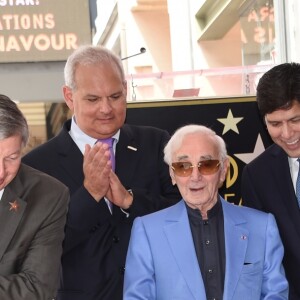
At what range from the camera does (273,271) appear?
9.13 ft

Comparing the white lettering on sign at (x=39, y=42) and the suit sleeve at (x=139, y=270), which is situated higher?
the white lettering on sign at (x=39, y=42)

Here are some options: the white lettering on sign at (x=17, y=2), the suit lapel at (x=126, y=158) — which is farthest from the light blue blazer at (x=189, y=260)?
the white lettering on sign at (x=17, y=2)

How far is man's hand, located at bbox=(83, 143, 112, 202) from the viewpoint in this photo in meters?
2.83

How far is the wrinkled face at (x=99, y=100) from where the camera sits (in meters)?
3.03

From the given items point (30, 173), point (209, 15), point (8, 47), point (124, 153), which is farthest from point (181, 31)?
point (30, 173)

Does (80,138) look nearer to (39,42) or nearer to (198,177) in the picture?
(198,177)

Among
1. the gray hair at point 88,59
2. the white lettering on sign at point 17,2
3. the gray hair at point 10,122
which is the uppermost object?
the white lettering on sign at point 17,2

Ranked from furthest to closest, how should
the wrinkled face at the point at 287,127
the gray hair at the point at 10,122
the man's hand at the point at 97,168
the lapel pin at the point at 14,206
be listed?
1. the wrinkled face at the point at 287,127
2. the man's hand at the point at 97,168
3. the lapel pin at the point at 14,206
4. the gray hair at the point at 10,122

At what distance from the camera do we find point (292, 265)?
303cm

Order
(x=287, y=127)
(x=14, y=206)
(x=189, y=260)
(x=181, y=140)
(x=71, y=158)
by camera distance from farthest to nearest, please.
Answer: (x=71, y=158)
(x=287, y=127)
(x=181, y=140)
(x=189, y=260)
(x=14, y=206)

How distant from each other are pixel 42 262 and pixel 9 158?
1.23 ft

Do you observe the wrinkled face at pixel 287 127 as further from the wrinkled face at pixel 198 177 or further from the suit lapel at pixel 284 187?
the wrinkled face at pixel 198 177

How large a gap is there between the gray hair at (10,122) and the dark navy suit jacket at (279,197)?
3.87 feet

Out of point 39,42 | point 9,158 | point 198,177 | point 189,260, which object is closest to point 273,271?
point 189,260
